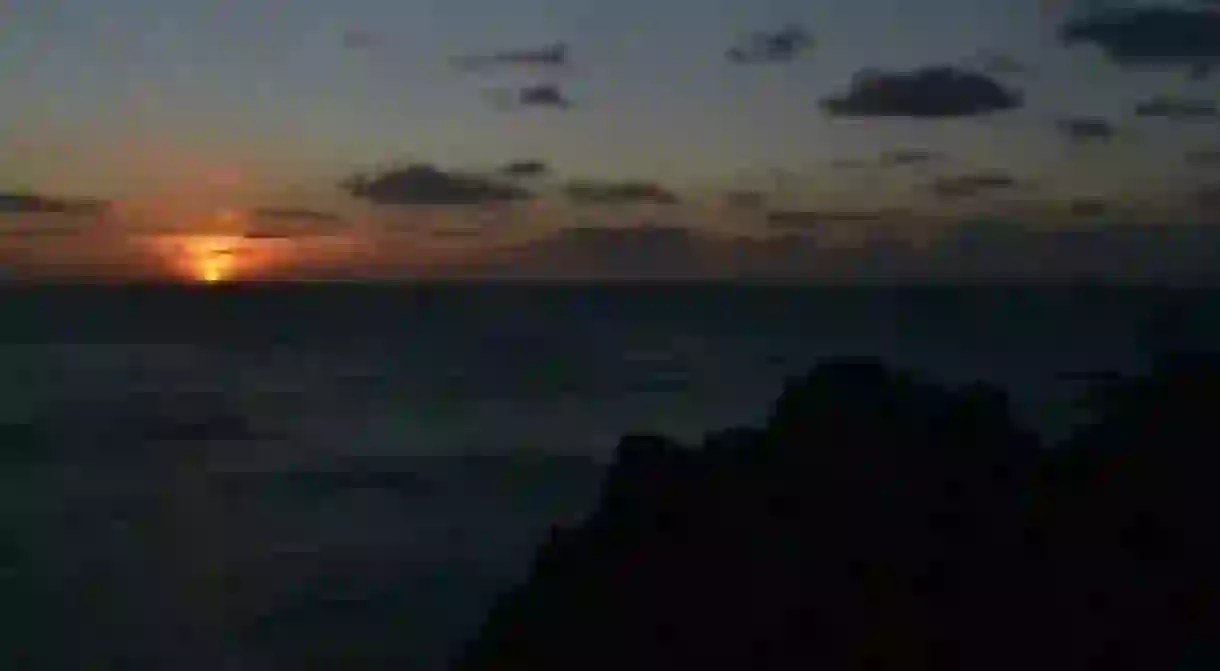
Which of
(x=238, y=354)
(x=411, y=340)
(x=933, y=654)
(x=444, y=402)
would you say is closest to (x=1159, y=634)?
(x=933, y=654)

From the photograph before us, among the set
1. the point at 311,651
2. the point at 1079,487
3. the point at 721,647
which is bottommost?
the point at 311,651

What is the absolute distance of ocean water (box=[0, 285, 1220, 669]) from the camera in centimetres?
2552

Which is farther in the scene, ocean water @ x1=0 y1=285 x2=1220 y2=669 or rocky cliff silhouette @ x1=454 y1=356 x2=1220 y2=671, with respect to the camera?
ocean water @ x1=0 y1=285 x2=1220 y2=669

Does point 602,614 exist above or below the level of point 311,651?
above

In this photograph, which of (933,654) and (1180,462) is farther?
(1180,462)

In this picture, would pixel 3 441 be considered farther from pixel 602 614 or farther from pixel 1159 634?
pixel 1159 634

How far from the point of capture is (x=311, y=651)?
77.2ft

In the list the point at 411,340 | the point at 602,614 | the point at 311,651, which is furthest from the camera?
the point at 411,340

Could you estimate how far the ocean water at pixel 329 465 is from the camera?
25516mm

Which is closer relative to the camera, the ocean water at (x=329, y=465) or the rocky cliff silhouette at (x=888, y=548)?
the rocky cliff silhouette at (x=888, y=548)

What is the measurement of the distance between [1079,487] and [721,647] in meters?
4.75

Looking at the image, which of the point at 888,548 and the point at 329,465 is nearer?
the point at 888,548

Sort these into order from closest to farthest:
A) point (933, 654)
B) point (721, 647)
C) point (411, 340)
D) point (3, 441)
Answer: point (933, 654), point (721, 647), point (3, 441), point (411, 340)

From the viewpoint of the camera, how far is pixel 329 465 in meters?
43.2
